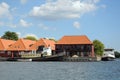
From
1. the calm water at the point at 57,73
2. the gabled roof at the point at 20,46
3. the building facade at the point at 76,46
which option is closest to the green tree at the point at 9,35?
the gabled roof at the point at 20,46

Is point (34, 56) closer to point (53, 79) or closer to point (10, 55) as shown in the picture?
point (10, 55)

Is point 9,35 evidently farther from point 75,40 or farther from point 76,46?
point 76,46

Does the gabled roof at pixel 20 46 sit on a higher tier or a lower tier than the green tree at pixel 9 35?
lower

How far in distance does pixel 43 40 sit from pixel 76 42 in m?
12.9

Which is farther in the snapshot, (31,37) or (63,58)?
(31,37)

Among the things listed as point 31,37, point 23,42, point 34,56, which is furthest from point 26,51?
point 31,37

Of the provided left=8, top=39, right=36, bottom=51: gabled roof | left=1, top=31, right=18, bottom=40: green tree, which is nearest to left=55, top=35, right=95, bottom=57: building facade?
left=8, top=39, right=36, bottom=51: gabled roof

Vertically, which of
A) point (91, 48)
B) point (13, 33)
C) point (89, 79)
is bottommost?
point (89, 79)

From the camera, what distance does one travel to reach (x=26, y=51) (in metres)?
112

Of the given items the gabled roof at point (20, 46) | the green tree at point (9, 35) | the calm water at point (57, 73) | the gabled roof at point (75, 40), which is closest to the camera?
the calm water at point (57, 73)

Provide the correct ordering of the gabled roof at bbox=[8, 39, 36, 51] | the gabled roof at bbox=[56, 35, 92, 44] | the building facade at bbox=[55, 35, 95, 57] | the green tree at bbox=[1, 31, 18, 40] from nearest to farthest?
the building facade at bbox=[55, 35, 95, 57] → the gabled roof at bbox=[56, 35, 92, 44] → the gabled roof at bbox=[8, 39, 36, 51] → the green tree at bbox=[1, 31, 18, 40]

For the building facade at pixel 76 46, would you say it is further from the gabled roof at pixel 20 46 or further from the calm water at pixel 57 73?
the calm water at pixel 57 73

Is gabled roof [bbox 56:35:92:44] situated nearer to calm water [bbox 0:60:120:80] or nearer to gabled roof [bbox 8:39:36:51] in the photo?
gabled roof [bbox 8:39:36:51]

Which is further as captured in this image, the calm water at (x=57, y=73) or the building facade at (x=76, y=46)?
the building facade at (x=76, y=46)
